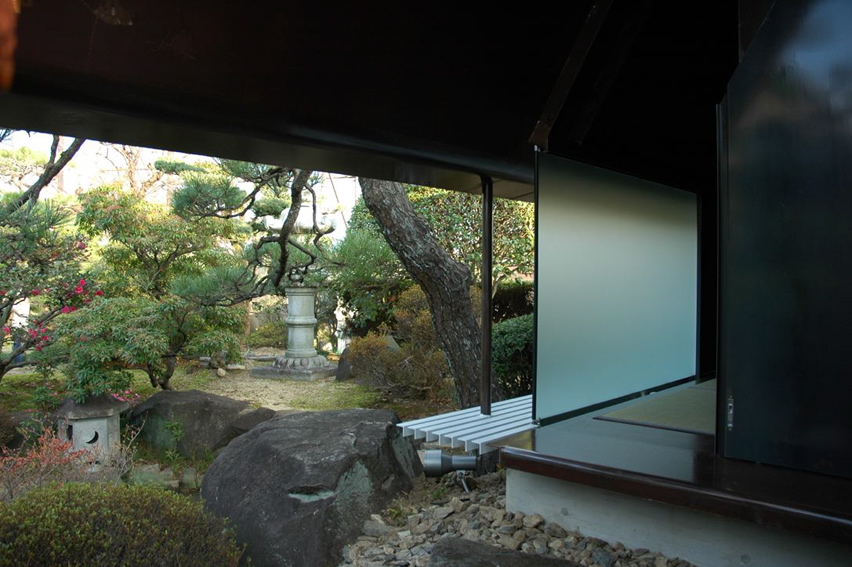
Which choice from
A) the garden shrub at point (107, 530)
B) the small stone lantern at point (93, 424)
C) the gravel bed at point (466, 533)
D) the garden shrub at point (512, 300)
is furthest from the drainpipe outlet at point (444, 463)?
the garden shrub at point (512, 300)

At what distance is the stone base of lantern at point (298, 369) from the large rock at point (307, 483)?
4950 mm

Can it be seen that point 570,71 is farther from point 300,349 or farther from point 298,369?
point 300,349

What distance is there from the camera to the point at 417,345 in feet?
23.5

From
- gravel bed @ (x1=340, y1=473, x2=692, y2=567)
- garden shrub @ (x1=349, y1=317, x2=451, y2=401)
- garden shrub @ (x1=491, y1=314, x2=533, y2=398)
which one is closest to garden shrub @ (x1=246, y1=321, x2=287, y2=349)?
garden shrub @ (x1=349, y1=317, x2=451, y2=401)

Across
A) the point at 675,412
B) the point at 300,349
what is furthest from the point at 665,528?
the point at 300,349

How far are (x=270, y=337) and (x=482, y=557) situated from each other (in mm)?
9533

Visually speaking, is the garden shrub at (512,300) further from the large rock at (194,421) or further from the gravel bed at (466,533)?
the gravel bed at (466,533)

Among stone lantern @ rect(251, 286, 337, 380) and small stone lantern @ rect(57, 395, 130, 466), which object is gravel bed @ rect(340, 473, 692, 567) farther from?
stone lantern @ rect(251, 286, 337, 380)

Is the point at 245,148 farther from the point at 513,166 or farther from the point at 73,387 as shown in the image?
the point at 73,387

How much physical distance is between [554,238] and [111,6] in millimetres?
2145

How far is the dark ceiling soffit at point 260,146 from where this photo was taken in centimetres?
219

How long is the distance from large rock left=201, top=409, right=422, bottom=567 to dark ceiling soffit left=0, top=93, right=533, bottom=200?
1.51m

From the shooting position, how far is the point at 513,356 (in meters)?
A: 6.28

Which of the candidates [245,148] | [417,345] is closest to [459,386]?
[417,345]
